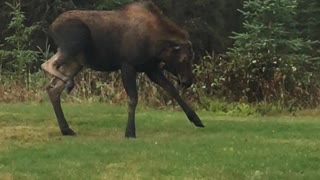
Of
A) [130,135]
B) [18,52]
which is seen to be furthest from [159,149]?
[18,52]

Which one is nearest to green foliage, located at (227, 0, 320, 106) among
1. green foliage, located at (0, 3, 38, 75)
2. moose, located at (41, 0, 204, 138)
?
moose, located at (41, 0, 204, 138)

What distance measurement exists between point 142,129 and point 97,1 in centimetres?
2048

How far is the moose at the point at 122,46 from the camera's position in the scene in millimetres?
12031

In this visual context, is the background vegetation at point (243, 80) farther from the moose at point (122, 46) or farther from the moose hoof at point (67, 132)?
the moose hoof at point (67, 132)

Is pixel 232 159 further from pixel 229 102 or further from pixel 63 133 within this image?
pixel 229 102

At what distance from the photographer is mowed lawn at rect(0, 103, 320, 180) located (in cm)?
909

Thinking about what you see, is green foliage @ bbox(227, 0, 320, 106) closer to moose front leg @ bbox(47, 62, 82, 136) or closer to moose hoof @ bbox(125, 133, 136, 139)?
moose front leg @ bbox(47, 62, 82, 136)

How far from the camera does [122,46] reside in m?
12.1

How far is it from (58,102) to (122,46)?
53.4 inches

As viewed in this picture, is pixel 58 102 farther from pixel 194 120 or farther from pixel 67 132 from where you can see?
pixel 194 120

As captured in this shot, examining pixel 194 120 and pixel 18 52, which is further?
pixel 18 52

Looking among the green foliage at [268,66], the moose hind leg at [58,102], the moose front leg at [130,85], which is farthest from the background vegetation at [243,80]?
the moose hind leg at [58,102]

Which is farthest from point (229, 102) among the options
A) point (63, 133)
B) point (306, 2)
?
point (306, 2)

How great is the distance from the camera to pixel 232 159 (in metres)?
9.75
